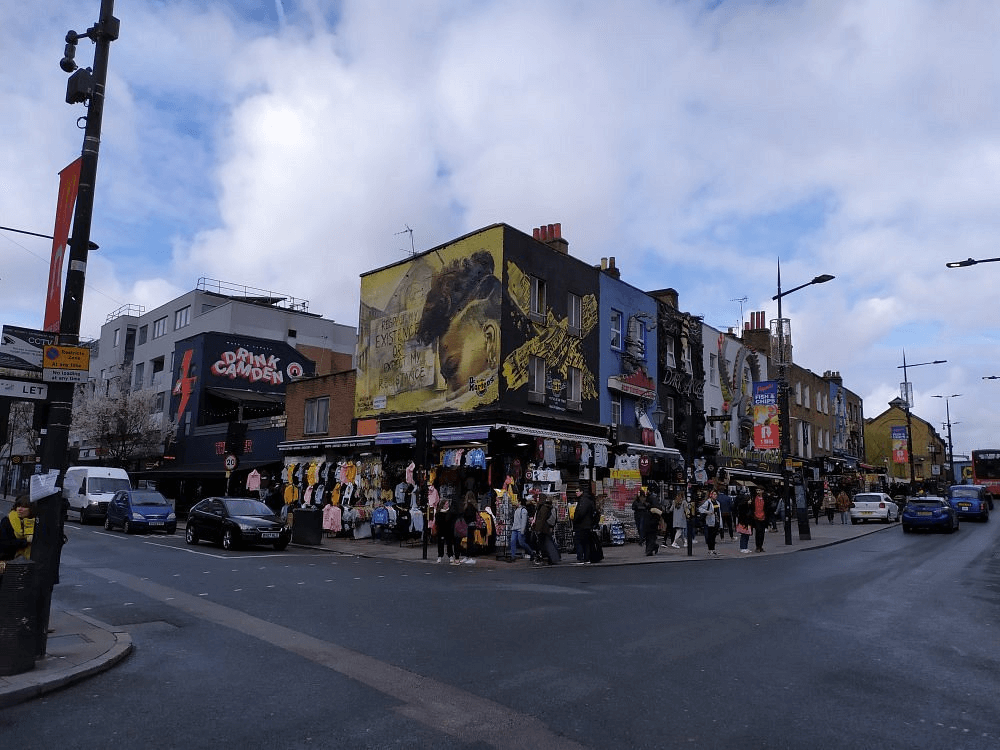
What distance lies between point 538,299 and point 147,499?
1595 cm

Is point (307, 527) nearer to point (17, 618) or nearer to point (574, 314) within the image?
point (574, 314)

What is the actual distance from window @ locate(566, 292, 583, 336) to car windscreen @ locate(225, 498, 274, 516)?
11.4m

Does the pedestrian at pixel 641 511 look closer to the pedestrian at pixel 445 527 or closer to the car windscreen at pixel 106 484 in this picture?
the pedestrian at pixel 445 527

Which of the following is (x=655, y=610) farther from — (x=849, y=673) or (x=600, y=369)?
(x=600, y=369)

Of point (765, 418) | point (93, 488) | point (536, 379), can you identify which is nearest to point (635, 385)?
point (536, 379)

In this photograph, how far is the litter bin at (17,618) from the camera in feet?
20.6

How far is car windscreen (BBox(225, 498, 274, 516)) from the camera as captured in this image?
20.1 metres

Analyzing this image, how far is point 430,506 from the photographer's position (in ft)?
69.9

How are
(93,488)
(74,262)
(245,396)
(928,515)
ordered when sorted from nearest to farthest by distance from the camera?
1. (74,262)
2. (928,515)
3. (93,488)
4. (245,396)

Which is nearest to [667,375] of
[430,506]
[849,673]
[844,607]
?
[430,506]

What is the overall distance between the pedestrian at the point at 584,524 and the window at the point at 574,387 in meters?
7.83

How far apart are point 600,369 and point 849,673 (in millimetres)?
19444

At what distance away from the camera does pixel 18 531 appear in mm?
8094

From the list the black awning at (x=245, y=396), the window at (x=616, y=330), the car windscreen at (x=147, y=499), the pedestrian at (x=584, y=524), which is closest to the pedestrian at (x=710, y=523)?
the pedestrian at (x=584, y=524)
